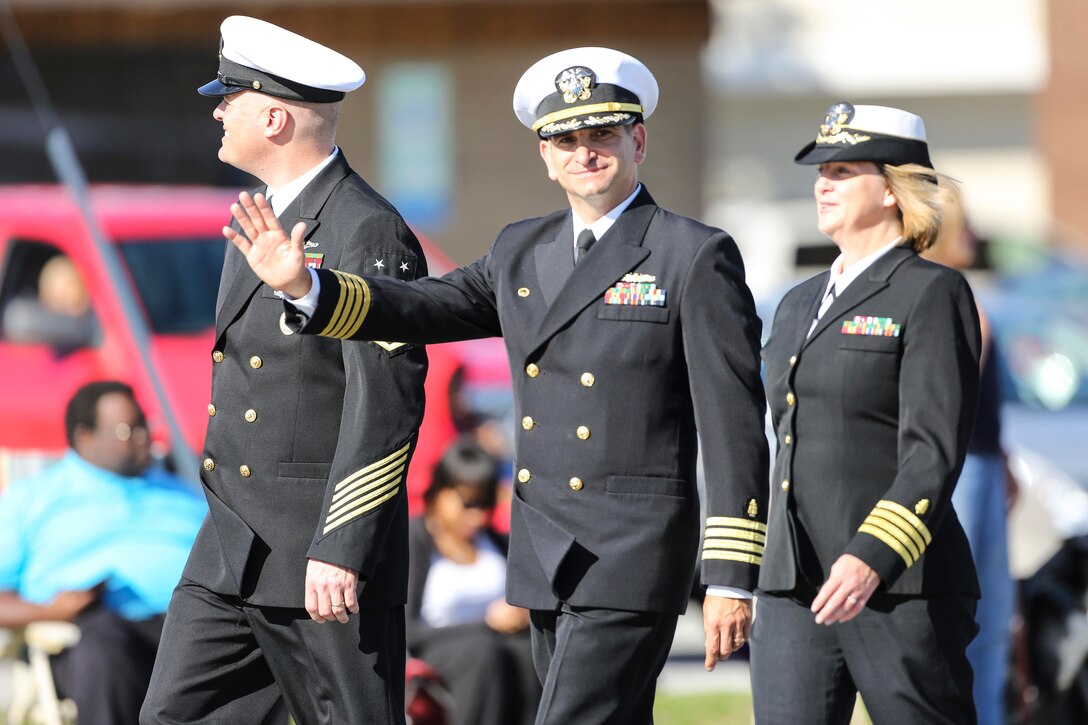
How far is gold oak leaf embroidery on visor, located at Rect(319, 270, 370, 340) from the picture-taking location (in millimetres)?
3803

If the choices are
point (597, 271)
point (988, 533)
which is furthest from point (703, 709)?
point (597, 271)

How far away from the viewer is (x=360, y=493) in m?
3.95

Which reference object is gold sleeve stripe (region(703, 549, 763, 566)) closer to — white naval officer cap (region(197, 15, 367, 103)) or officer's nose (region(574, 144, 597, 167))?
officer's nose (region(574, 144, 597, 167))

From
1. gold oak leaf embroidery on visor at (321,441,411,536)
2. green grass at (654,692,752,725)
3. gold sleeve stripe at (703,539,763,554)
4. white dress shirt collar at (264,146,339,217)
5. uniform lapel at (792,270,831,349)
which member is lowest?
green grass at (654,692,752,725)

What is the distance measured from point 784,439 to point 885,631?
52 cm

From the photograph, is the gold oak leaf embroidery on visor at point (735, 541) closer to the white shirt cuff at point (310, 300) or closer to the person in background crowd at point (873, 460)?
the person in background crowd at point (873, 460)

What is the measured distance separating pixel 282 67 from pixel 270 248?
2.03ft

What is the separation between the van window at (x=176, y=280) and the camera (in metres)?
8.53

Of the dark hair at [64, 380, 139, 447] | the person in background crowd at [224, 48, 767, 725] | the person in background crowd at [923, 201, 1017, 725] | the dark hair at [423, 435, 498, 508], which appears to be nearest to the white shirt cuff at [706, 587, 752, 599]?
the person in background crowd at [224, 48, 767, 725]

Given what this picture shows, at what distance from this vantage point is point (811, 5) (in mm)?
21141

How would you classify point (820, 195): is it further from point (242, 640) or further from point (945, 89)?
point (945, 89)

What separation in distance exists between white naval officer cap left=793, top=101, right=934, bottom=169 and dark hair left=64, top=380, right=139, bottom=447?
3.09m

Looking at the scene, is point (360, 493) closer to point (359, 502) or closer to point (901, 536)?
point (359, 502)

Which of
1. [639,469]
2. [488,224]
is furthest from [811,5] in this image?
[639,469]
